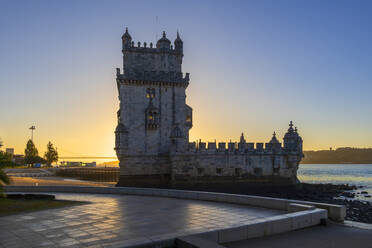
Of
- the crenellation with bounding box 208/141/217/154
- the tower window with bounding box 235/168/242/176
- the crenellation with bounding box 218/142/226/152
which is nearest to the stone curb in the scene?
the crenellation with bounding box 208/141/217/154

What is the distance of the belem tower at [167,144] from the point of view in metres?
37.9

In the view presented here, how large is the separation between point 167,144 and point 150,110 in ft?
16.4

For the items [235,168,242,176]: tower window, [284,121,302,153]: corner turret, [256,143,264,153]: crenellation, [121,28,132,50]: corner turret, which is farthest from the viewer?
[284,121,302,153]: corner turret

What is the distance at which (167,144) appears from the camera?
1567 inches

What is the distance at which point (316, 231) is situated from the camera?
10.0 metres

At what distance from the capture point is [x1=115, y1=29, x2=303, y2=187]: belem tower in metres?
37.9

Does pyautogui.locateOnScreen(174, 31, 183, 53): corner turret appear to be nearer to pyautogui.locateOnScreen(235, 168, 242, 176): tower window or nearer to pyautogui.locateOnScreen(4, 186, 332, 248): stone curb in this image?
pyautogui.locateOnScreen(235, 168, 242, 176): tower window

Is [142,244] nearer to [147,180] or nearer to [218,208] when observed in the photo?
[218,208]

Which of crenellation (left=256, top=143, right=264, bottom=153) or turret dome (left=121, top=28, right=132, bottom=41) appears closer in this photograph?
turret dome (left=121, top=28, right=132, bottom=41)

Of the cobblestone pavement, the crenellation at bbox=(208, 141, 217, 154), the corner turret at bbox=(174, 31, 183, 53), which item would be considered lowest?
the cobblestone pavement

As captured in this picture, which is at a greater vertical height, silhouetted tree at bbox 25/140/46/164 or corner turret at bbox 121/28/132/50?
corner turret at bbox 121/28/132/50

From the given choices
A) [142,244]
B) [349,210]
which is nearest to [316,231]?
[142,244]

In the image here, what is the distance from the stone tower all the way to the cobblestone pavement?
22.1 metres

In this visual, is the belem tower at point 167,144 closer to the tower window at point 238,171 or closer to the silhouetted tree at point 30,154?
the tower window at point 238,171
